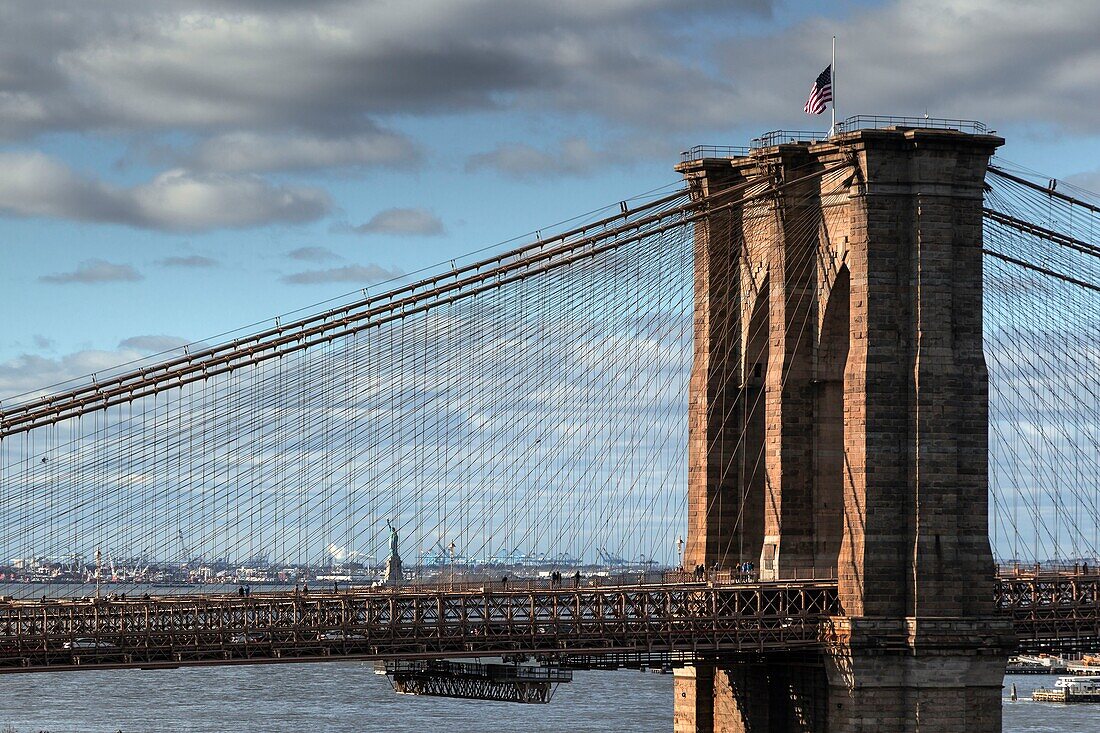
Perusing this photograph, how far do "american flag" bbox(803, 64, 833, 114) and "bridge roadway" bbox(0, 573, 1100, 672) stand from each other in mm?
16896

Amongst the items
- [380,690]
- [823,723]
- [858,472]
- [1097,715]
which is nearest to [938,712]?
[823,723]

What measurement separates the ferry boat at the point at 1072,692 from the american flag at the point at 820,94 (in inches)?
3712

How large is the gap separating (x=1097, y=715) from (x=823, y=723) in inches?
3207

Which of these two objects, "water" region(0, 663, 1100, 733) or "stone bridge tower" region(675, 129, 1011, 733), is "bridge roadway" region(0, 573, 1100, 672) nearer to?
"stone bridge tower" region(675, 129, 1011, 733)

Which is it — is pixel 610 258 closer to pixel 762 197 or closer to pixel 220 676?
pixel 762 197

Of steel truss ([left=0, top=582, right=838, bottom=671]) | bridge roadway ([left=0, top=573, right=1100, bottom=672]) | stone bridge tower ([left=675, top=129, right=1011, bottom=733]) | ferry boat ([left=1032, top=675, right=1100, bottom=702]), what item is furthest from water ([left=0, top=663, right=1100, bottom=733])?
steel truss ([left=0, top=582, right=838, bottom=671])

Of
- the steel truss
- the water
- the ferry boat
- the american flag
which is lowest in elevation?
the water

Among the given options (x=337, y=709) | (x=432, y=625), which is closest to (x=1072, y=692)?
(x=337, y=709)

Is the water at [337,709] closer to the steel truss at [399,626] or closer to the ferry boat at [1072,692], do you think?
the ferry boat at [1072,692]

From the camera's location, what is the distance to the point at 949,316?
68.4m

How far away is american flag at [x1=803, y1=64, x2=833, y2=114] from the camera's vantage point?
71.7 m

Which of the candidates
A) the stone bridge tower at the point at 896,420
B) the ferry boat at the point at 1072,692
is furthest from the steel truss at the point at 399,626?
the ferry boat at the point at 1072,692

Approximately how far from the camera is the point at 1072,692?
155 meters

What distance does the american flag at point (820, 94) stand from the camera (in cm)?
7169
